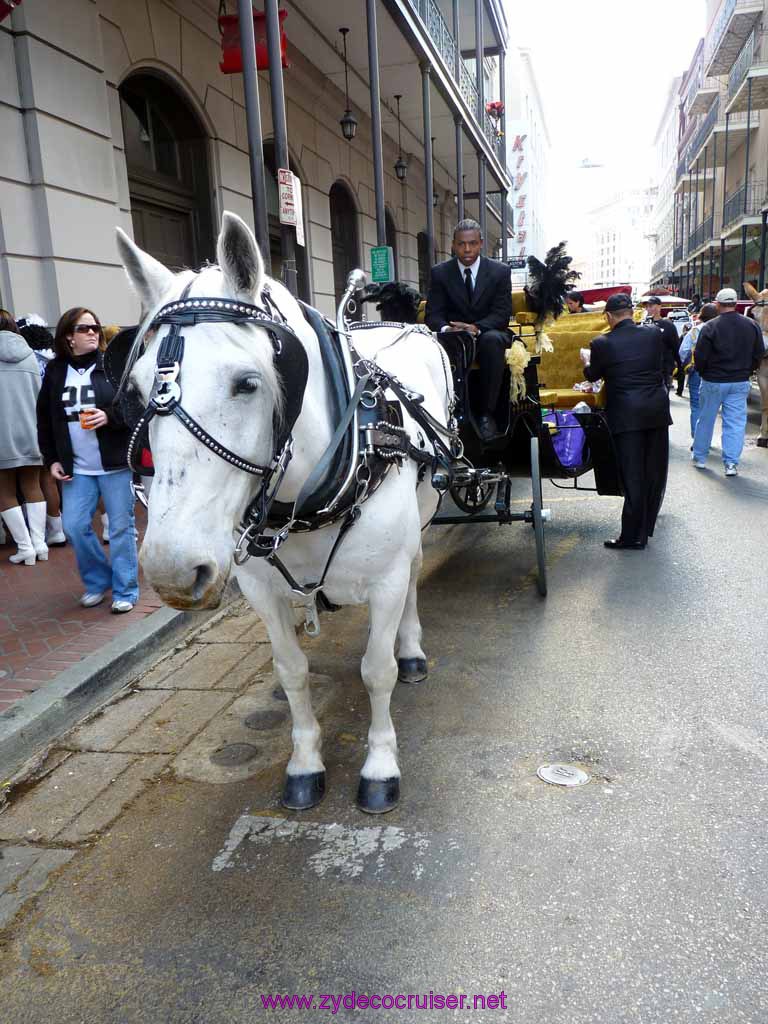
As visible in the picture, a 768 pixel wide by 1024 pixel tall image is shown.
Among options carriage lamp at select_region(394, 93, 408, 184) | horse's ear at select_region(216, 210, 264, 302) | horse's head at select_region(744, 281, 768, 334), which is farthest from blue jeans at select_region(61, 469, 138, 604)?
carriage lamp at select_region(394, 93, 408, 184)

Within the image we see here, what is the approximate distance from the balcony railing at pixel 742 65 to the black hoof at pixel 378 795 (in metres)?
33.7

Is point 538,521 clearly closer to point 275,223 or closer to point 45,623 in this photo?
point 45,623

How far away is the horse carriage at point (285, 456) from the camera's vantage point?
5.87 ft

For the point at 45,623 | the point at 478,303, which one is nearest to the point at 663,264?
the point at 478,303

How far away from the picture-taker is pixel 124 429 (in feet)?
16.0

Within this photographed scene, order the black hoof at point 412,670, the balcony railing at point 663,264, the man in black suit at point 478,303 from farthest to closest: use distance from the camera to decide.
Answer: the balcony railing at point 663,264 < the man in black suit at point 478,303 < the black hoof at point 412,670

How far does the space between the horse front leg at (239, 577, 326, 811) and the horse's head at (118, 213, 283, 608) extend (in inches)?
36.8

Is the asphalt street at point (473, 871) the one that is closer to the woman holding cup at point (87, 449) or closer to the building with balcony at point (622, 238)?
the woman holding cup at point (87, 449)

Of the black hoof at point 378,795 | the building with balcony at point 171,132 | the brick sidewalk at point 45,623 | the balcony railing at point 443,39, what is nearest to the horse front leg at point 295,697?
the black hoof at point 378,795

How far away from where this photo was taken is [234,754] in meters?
3.32

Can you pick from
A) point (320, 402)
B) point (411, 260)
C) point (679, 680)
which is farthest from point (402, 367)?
point (411, 260)

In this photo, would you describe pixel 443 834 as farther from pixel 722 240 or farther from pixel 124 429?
pixel 722 240

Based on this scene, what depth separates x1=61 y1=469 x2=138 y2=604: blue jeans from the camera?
4.99 metres

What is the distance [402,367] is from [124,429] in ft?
7.53
